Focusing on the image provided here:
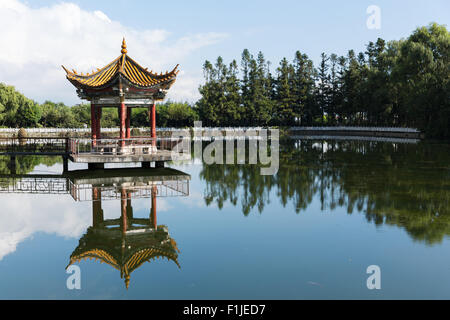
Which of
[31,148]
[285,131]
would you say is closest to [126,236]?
[31,148]

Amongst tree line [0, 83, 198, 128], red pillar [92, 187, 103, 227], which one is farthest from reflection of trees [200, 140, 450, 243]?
tree line [0, 83, 198, 128]

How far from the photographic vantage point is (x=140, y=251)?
26.7 feet

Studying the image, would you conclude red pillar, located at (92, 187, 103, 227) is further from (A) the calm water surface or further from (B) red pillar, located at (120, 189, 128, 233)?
(B) red pillar, located at (120, 189, 128, 233)

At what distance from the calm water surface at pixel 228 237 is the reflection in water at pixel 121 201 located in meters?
0.04

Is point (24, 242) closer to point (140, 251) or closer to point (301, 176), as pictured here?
point (140, 251)

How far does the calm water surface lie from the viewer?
6371 mm

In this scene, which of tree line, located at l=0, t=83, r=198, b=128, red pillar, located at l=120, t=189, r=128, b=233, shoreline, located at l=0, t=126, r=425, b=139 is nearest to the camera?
red pillar, located at l=120, t=189, r=128, b=233

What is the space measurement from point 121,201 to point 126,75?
24.8ft

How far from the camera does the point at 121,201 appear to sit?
12453 mm

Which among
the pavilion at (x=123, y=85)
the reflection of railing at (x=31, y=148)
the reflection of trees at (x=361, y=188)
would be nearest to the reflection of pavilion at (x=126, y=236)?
the reflection of trees at (x=361, y=188)

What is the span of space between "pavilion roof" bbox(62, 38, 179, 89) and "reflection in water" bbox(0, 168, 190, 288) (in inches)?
155

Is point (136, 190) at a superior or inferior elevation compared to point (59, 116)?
inferior

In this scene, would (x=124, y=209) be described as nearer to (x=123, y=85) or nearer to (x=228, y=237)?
(x=228, y=237)
